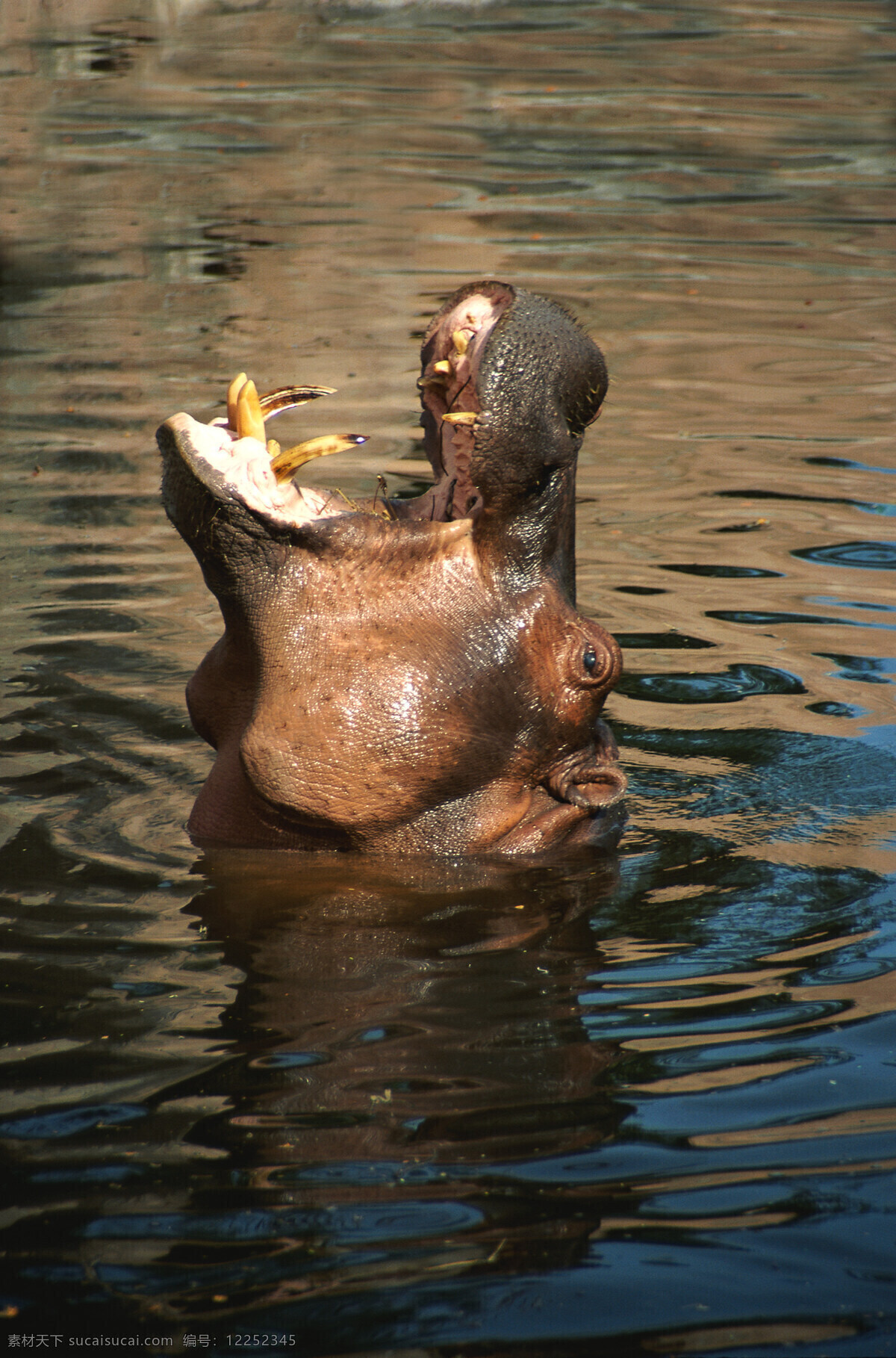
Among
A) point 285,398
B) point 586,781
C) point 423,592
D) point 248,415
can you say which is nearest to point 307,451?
point 248,415

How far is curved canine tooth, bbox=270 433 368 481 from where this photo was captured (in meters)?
4.19

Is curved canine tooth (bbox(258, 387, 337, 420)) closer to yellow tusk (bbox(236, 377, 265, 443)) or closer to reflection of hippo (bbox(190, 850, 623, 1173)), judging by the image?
yellow tusk (bbox(236, 377, 265, 443))

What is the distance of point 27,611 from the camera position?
7293mm

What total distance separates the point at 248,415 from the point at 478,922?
5.20 feet

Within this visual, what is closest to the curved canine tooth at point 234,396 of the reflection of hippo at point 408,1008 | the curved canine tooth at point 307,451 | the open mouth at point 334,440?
the open mouth at point 334,440

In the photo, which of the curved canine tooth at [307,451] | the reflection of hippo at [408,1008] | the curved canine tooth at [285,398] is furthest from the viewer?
the curved canine tooth at [285,398]

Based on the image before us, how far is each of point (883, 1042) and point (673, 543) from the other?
4750 mm

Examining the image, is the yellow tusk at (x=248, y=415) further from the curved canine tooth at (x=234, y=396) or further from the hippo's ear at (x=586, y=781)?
the hippo's ear at (x=586, y=781)

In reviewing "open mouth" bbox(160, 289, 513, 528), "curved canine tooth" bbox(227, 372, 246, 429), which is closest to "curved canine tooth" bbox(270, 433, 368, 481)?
"open mouth" bbox(160, 289, 513, 528)

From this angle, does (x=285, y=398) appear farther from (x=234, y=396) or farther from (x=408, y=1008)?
(x=408, y=1008)

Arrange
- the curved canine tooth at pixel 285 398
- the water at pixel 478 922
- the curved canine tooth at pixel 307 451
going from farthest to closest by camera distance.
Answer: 1. the curved canine tooth at pixel 285 398
2. the curved canine tooth at pixel 307 451
3. the water at pixel 478 922

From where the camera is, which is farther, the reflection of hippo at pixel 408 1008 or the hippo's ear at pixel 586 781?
the hippo's ear at pixel 586 781

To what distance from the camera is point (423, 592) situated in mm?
4395

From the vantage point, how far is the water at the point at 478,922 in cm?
296
